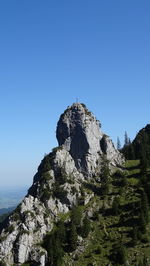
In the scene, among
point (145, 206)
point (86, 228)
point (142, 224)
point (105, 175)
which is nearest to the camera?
point (142, 224)

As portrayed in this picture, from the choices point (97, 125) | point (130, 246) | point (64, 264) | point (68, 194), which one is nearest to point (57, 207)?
point (68, 194)

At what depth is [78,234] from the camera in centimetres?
13862

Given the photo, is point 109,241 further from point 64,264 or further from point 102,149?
point 102,149

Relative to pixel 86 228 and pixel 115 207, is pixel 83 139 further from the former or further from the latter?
pixel 86 228

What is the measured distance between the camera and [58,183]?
531 ft

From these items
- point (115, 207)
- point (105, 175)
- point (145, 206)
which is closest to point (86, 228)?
point (115, 207)

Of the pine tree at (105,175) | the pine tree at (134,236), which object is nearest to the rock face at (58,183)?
the pine tree at (105,175)

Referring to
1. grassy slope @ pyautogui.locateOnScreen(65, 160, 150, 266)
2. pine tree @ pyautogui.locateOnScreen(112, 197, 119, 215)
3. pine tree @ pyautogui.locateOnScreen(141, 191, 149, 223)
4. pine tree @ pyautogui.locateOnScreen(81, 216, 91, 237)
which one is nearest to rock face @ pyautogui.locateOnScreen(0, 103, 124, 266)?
grassy slope @ pyautogui.locateOnScreen(65, 160, 150, 266)

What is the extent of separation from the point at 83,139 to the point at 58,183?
33.5m

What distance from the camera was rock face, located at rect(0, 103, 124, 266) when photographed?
5418 inches

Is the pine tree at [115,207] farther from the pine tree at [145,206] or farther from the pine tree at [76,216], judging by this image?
the pine tree at [76,216]

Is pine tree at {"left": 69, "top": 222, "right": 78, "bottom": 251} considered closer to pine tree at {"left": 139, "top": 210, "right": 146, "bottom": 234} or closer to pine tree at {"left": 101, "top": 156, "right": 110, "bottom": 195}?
pine tree at {"left": 139, "top": 210, "right": 146, "bottom": 234}

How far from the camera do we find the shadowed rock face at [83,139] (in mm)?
180000

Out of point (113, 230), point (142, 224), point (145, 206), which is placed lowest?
point (113, 230)
